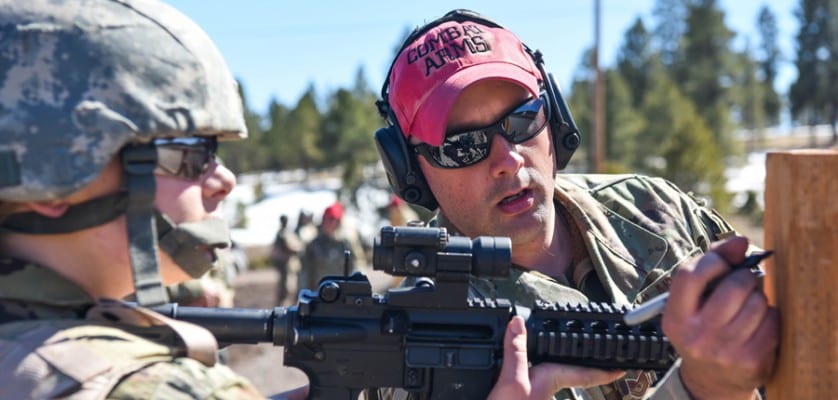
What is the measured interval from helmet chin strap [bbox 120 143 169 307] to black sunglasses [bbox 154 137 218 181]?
0.05 meters

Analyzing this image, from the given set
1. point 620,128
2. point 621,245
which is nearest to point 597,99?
point 620,128

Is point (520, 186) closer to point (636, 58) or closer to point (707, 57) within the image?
point (707, 57)

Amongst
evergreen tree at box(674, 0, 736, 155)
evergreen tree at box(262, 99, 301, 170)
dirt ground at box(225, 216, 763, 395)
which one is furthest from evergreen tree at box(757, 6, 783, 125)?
dirt ground at box(225, 216, 763, 395)

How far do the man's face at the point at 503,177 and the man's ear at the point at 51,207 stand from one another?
4.60ft

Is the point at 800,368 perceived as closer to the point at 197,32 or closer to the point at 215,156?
the point at 215,156

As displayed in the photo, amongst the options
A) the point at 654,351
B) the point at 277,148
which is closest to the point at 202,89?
the point at 654,351

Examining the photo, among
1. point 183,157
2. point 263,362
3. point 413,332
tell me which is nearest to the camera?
point 183,157

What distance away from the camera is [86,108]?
1.94 m

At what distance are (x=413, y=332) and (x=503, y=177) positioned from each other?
2.45ft

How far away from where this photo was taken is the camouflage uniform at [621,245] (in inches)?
112

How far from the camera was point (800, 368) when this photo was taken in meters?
1.68

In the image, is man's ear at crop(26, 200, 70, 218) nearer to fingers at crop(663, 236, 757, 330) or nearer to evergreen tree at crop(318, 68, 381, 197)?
fingers at crop(663, 236, 757, 330)

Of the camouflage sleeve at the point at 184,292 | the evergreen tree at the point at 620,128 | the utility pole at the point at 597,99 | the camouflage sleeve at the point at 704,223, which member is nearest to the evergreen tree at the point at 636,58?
the evergreen tree at the point at 620,128

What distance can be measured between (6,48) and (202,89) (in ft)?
1.50
